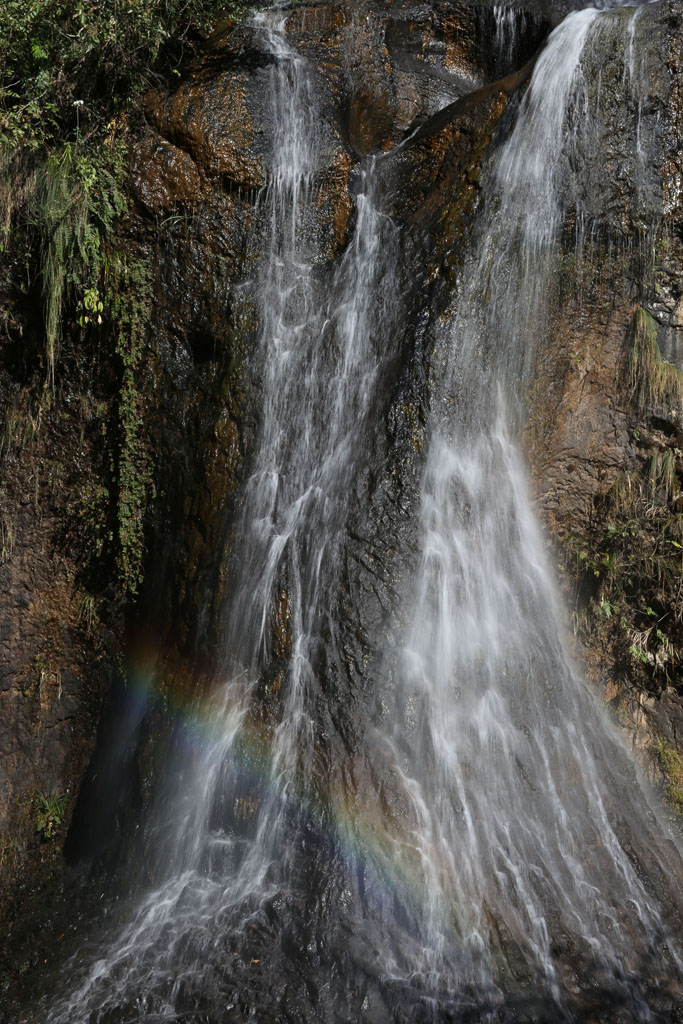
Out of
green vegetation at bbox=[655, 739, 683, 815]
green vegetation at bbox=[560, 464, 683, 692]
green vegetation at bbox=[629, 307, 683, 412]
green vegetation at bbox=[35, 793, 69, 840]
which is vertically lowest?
green vegetation at bbox=[35, 793, 69, 840]

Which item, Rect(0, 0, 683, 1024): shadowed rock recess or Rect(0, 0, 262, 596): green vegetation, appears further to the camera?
Rect(0, 0, 262, 596): green vegetation

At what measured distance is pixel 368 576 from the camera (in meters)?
4.83

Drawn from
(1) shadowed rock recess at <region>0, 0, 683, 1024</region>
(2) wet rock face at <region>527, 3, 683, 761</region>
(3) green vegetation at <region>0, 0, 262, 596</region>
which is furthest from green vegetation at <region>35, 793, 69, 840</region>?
(2) wet rock face at <region>527, 3, 683, 761</region>

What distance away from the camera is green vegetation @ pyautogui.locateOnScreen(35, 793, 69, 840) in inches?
236

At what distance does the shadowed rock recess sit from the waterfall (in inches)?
0.8

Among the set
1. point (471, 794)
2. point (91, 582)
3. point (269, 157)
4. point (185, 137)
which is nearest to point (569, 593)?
point (471, 794)

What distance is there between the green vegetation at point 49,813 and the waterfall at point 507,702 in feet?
10.5

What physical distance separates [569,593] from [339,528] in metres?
1.75

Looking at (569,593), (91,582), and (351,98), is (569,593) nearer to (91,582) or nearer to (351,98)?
(91,582)

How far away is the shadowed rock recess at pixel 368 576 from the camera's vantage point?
4.17 metres

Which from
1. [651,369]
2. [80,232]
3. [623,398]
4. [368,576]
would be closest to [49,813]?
[368,576]

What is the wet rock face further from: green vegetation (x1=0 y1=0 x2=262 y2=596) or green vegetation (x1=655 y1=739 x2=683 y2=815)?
green vegetation (x1=0 y1=0 x2=262 y2=596)

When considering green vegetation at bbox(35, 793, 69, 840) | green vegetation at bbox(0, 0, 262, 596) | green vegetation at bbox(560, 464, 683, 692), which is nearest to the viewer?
green vegetation at bbox(560, 464, 683, 692)

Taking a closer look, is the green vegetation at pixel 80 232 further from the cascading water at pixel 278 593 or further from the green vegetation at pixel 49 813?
the green vegetation at pixel 49 813
